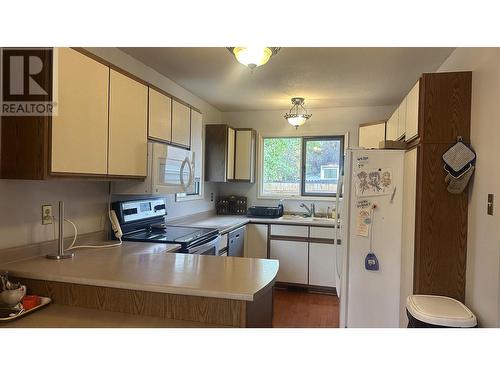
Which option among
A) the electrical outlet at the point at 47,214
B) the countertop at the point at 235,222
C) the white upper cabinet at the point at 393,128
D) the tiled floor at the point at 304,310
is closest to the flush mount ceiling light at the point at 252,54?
the electrical outlet at the point at 47,214

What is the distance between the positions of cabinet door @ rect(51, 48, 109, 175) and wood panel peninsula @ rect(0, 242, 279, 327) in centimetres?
56

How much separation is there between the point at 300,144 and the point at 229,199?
133cm

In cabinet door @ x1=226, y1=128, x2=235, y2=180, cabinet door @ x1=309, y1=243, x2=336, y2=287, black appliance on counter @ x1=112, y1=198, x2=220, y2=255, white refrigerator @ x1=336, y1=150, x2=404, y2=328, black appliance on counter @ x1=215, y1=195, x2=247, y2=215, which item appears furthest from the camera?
black appliance on counter @ x1=215, y1=195, x2=247, y2=215

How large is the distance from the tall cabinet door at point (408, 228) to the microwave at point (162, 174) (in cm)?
177

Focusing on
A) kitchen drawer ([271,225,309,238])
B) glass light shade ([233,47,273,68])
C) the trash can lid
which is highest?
glass light shade ([233,47,273,68])

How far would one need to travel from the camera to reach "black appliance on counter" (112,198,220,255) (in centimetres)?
261

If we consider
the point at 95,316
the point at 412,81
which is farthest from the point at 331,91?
the point at 95,316

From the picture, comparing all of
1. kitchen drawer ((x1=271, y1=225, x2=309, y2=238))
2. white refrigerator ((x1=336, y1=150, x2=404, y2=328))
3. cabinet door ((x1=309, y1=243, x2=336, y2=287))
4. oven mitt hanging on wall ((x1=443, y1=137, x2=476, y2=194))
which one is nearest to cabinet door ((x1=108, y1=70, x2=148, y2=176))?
white refrigerator ((x1=336, y1=150, x2=404, y2=328))

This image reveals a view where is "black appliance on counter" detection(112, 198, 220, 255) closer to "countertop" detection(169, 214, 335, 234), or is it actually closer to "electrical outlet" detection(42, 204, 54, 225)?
"countertop" detection(169, 214, 335, 234)

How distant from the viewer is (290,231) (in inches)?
166

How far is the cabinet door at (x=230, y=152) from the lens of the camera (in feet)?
14.7

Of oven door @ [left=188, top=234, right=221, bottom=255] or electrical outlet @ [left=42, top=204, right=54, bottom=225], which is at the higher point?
electrical outlet @ [left=42, top=204, right=54, bottom=225]

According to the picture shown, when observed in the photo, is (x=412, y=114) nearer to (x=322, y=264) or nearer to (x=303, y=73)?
(x=303, y=73)
